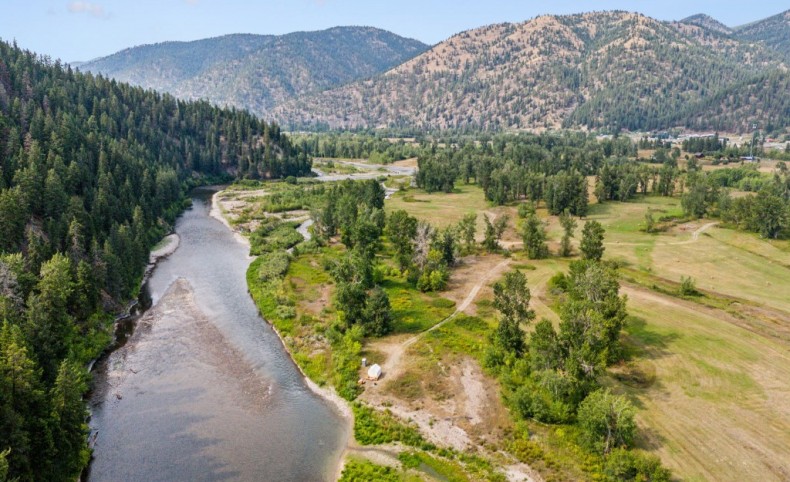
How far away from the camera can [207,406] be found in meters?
57.5

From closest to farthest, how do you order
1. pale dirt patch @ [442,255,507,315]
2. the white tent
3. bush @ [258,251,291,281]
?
the white tent, pale dirt patch @ [442,255,507,315], bush @ [258,251,291,281]

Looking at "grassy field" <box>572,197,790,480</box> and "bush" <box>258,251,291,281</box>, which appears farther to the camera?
"bush" <box>258,251,291,281</box>

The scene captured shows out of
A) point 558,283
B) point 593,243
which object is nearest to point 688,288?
point 593,243

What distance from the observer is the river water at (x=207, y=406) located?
157 ft

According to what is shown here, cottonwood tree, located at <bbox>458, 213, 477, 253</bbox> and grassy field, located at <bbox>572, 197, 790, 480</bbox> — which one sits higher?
cottonwood tree, located at <bbox>458, 213, 477, 253</bbox>

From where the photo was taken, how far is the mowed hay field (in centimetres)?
4731

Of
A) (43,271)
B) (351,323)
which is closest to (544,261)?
(351,323)

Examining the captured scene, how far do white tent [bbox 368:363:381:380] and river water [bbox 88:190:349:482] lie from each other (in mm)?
6454

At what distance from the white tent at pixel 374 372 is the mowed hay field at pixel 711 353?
89.3ft

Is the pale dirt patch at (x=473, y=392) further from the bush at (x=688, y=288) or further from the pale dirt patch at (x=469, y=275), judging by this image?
the bush at (x=688, y=288)

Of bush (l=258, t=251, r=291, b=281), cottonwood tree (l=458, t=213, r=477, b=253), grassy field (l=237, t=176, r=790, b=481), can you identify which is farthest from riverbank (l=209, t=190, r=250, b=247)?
cottonwood tree (l=458, t=213, r=477, b=253)

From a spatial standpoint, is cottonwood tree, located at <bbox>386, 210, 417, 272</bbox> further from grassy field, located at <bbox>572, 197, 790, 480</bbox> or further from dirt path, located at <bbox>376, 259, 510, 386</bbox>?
grassy field, located at <bbox>572, 197, 790, 480</bbox>

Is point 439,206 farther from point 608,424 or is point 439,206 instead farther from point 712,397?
point 608,424

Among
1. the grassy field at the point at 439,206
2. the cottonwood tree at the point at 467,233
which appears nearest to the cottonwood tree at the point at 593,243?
the cottonwood tree at the point at 467,233
